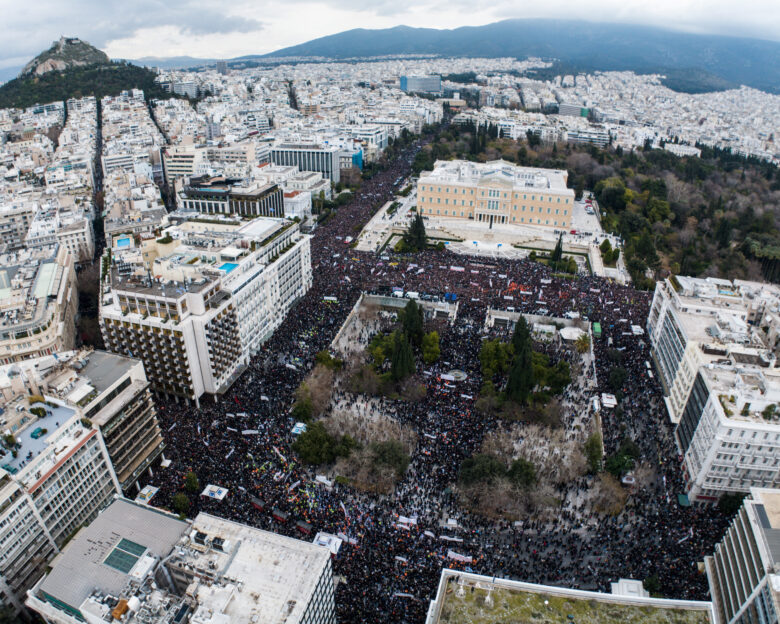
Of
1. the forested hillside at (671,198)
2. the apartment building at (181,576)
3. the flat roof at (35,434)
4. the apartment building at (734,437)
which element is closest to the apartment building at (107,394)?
the flat roof at (35,434)

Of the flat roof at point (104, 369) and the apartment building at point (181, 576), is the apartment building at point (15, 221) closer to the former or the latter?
the flat roof at point (104, 369)

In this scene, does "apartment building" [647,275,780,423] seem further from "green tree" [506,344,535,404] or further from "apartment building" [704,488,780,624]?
"apartment building" [704,488,780,624]

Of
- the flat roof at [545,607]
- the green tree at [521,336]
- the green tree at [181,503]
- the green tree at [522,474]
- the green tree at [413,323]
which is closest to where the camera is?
the flat roof at [545,607]

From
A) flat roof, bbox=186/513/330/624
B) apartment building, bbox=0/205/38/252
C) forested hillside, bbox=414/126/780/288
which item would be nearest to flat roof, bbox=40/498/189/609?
flat roof, bbox=186/513/330/624

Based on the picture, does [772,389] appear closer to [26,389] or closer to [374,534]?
[374,534]

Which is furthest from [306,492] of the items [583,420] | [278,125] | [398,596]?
[278,125]

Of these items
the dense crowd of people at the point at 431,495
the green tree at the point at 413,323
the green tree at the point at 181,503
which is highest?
the green tree at the point at 413,323

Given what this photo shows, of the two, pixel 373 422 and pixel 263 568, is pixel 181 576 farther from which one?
pixel 373 422
